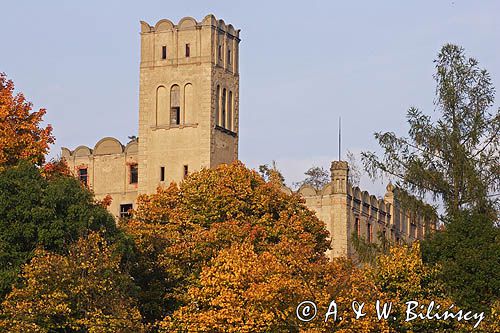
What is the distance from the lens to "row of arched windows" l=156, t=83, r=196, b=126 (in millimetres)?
78812

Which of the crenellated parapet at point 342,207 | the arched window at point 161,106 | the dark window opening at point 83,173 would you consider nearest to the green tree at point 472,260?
the crenellated parapet at point 342,207

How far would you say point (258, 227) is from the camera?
61031 millimetres

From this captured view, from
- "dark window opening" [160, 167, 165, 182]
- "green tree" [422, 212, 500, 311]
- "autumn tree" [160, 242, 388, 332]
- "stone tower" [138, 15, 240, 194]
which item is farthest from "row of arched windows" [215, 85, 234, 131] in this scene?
"green tree" [422, 212, 500, 311]

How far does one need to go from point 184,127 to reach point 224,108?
2959 millimetres

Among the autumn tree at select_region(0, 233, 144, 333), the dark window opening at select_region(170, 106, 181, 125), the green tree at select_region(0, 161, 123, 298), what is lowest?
the autumn tree at select_region(0, 233, 144, 333)

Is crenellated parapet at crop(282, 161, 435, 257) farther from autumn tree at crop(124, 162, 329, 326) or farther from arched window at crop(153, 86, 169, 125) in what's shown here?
autumn tree at crop(124, 162, 329, 326)

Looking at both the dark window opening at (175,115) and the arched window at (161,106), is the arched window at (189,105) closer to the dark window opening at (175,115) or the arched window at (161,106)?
the dark window opening at (175,115)

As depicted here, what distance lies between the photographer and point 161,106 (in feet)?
261

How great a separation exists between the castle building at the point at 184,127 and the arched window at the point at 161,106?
6 cm

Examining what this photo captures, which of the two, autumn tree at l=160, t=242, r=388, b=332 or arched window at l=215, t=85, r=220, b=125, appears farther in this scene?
arched window at l=215, t=85, r=220, b=125

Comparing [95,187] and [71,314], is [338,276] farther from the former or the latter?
[95,187]

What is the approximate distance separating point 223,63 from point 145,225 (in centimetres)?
2177

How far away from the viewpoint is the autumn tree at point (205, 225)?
5656 centimetres

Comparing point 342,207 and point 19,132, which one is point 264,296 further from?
point 342,207
